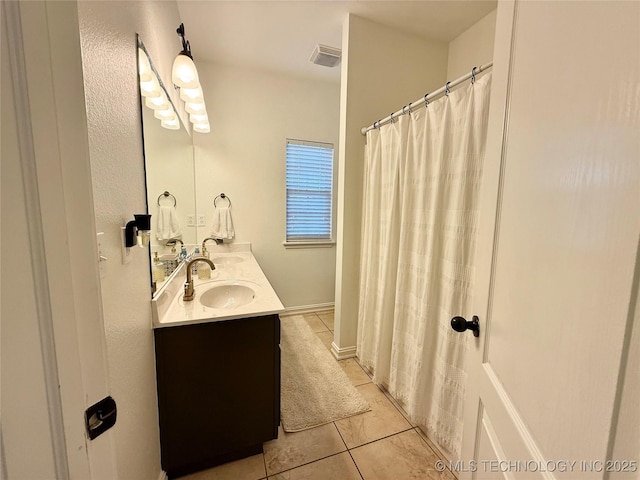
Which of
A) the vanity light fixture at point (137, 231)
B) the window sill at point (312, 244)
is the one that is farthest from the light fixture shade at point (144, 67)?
the window sill at point (312, 244)

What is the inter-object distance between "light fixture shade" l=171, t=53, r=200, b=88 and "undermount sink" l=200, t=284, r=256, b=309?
1245 millimetres

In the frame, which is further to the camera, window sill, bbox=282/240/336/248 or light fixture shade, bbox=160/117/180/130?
window sill, bbox=282/240/336/248

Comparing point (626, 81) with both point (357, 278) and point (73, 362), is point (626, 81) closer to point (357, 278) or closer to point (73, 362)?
point (73, 362)

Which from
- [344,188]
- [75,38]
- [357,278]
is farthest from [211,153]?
[75,38]

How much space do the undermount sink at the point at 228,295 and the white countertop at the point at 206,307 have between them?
0.03m

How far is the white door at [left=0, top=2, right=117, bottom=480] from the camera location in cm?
34

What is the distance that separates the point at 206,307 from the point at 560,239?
4.69 feet

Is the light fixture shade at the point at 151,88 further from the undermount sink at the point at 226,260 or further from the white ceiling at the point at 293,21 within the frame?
the undermount sink at the point at 226,260

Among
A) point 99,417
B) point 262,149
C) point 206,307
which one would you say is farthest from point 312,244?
point 99,417

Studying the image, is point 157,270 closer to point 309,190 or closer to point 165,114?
point 165,114

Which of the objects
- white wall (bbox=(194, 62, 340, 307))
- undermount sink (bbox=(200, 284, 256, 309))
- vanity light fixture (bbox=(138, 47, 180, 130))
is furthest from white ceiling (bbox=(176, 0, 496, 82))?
undermount sink (bbox=(200, 284, 256, 309))

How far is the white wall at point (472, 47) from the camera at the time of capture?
1956mm

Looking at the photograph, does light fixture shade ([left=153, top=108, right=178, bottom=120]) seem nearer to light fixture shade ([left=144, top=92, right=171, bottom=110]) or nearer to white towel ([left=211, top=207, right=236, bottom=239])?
light fixture shade ([left=144, top=92, right=171, bottom=110])

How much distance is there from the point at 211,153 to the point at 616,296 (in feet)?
9.78
